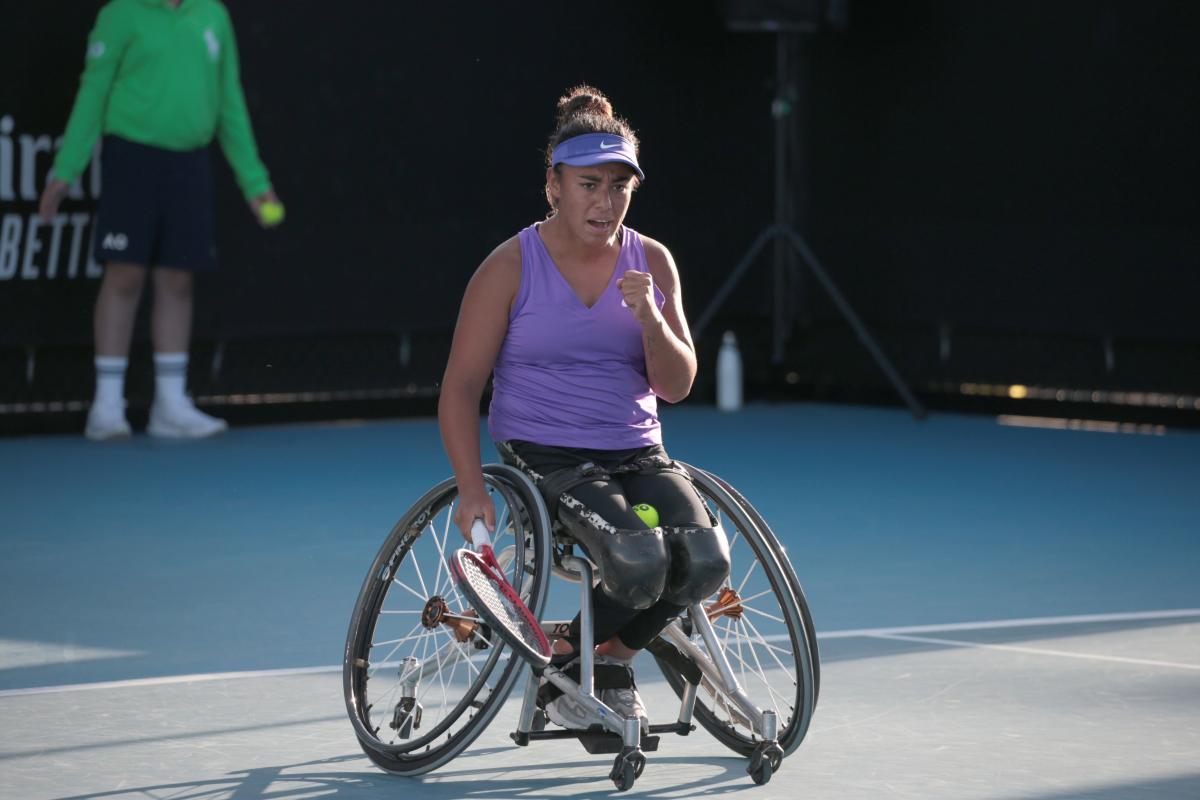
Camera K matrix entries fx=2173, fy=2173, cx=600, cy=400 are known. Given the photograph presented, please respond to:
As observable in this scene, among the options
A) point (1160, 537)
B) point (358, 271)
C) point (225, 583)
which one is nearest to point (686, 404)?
point (358, 271)

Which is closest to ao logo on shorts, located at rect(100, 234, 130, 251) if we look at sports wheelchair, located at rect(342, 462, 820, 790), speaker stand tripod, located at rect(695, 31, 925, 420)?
speaker stand tripod, located at rect(695, 31, 925, 420)

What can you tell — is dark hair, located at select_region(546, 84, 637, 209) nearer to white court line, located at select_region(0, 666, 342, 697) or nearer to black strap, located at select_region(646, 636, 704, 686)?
black strap, located at select_region(646, 636, 704, 686)

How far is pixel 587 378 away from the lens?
4.13 metres

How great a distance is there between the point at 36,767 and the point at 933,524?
146 inches

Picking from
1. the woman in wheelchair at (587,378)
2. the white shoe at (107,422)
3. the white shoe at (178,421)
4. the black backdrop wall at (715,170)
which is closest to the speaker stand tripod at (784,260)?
the black backdrop wall at (715,170)

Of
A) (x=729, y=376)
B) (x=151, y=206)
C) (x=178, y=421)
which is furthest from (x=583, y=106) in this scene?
(x=729, y=376)

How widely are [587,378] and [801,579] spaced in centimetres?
210

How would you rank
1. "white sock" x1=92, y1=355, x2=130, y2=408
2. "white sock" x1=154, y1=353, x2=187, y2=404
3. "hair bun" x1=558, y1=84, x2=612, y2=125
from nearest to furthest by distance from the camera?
"hair bun" x1=558, y1=84, x2=612, y2=125 < "white sock" x1=92, y1=355, x2=130, y2=408 < "white sock" x1=154, y1=353, x2=187, y2=404

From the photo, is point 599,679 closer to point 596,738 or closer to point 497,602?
point 596,738

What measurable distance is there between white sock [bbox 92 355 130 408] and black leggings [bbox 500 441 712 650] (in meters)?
4.94

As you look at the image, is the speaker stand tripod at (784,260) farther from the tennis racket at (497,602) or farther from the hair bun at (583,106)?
the tennis racket at (497,602)

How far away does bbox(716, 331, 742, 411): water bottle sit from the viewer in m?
10.1

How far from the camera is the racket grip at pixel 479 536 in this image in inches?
151

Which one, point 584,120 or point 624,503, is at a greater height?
point 584,120
